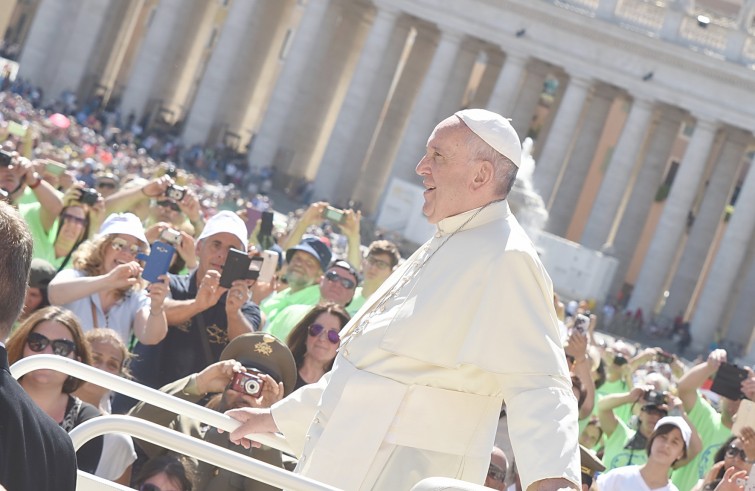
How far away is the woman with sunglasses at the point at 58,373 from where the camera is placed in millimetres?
9297

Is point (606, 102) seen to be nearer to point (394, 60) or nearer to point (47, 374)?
point (394, 60)

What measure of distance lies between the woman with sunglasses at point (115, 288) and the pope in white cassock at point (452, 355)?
3710 mm

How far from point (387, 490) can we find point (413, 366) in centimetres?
58

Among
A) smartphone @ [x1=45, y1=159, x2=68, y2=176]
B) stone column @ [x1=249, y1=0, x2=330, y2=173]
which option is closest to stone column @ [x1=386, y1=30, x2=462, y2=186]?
stone column @ [x1=249, y1=0, x2=330, y2=173]

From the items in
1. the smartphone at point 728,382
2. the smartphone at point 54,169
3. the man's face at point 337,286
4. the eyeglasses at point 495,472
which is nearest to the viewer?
the eyeglasses at point 495,472

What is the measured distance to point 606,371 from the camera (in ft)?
59.8

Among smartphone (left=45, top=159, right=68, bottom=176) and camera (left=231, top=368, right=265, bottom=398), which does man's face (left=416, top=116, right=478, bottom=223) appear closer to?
camera (left=231, top=368, right=265, bottom=398)

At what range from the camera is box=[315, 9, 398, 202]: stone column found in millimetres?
67625

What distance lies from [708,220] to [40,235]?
56.9 metres

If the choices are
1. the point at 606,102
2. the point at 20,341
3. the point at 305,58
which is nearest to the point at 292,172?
the point at 305,58

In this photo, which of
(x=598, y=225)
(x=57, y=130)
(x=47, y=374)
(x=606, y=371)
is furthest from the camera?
(x=598, y=225)

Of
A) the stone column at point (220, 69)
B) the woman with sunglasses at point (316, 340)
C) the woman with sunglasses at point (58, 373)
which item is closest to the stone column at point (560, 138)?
the stone column at point (220, 69)

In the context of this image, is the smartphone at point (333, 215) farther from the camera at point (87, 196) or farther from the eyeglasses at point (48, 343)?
the eyeglasses at point (48, 343)

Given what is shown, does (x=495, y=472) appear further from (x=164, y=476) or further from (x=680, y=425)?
(x=680, y=425)
